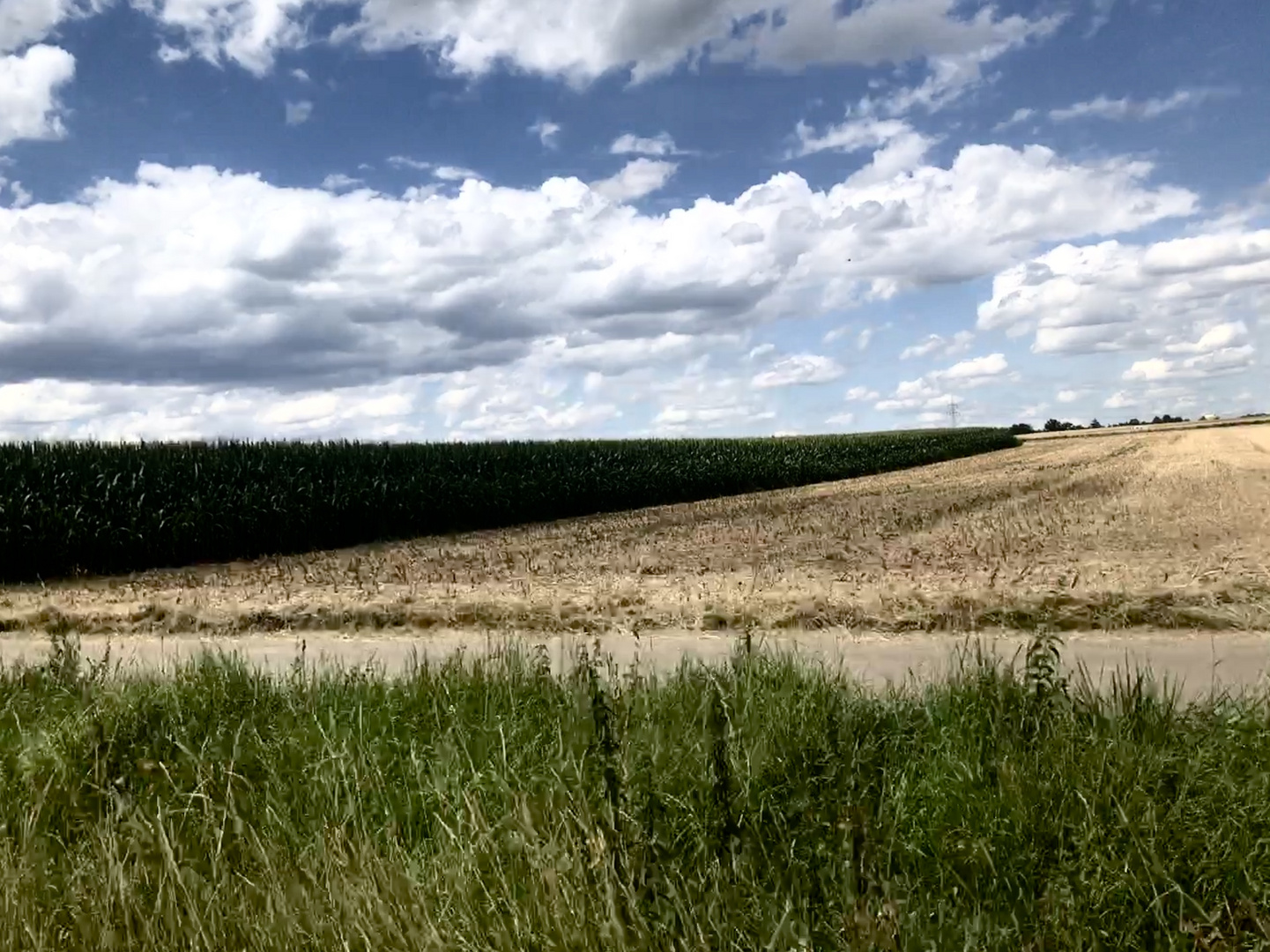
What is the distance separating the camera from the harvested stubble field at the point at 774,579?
1298cm

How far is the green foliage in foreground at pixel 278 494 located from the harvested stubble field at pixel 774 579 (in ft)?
4.88

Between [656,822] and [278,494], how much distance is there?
76.1ft

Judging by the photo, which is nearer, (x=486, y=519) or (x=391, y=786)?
(x=391, y=786)

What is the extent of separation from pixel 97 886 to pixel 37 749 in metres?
2.25

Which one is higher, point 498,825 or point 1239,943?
point 498,825

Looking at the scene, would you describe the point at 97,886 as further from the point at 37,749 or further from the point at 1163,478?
the point at 1163,478

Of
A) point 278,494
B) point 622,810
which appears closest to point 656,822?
point 622,810

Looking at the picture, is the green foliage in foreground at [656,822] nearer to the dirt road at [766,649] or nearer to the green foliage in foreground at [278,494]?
the dirt road at [766,649]

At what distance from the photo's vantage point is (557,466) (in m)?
37.8

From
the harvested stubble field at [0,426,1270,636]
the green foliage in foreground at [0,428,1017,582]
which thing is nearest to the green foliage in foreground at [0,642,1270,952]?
the harvested stubble field at [0,426,1270,636]

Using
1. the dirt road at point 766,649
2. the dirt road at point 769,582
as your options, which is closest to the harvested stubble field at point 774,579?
the dirt road at point 769,582

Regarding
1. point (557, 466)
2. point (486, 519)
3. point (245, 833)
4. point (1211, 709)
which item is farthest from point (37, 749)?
point (557, 466)

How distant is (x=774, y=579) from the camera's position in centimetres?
1550

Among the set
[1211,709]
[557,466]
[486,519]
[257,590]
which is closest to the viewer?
[1211,709]
